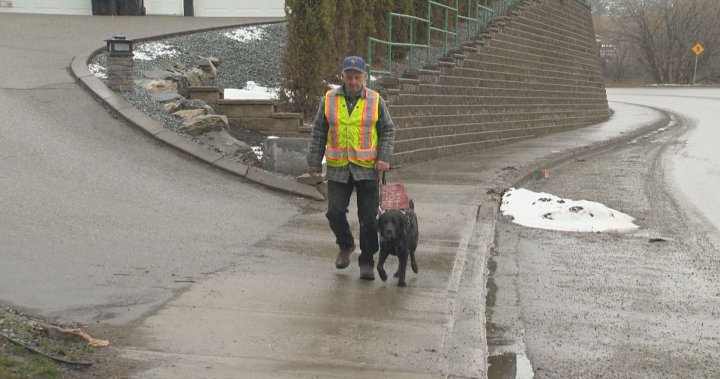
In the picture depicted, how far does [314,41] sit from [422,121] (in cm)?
292

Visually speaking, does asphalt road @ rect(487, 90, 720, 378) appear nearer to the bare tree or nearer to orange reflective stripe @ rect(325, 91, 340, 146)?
orange reflective stripe @ rect(325, 91, 340, 146)

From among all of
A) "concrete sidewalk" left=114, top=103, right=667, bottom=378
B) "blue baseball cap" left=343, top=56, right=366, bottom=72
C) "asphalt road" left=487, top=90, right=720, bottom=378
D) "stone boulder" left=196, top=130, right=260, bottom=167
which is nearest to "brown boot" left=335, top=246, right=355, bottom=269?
"concrete sidewalk" left=114, top=103, right=667, bottom=378

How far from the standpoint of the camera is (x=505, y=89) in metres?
19.8

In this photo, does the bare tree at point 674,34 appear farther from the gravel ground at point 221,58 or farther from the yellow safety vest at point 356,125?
the yellow safety vest at point 356,125

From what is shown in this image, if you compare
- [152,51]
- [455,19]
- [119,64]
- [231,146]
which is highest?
[455,19]

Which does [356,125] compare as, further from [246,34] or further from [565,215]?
[246,34]

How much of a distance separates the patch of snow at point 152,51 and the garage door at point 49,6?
28.9 ft

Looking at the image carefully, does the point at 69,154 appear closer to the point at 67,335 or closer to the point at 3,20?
the point at 67,335

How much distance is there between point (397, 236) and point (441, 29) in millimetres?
12624

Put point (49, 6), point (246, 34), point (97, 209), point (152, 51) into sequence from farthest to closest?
point (49, 6) → point (246, 34) → point (152, 51) → point (97, 209)

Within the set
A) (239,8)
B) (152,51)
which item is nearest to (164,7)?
(239,8)

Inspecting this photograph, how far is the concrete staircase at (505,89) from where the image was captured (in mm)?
14953

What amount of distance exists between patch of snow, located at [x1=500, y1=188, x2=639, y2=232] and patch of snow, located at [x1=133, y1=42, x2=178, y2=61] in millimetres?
6620

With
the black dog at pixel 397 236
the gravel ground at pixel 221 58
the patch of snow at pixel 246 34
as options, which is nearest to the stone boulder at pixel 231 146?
the gravel ground at pixel 221 58
